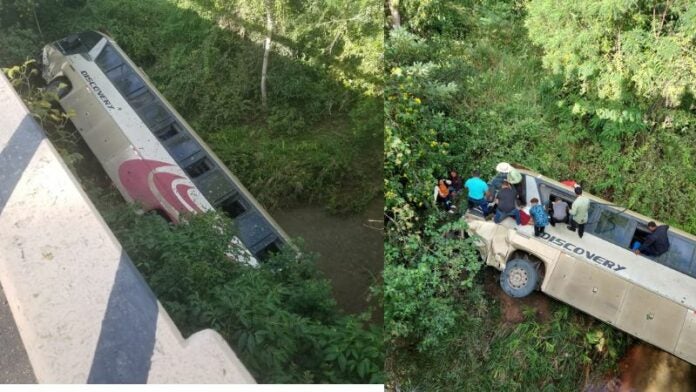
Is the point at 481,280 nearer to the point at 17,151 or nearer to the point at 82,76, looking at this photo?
the point at 17,151

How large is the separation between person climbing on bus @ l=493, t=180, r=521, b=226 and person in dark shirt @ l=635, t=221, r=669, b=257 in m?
0.89

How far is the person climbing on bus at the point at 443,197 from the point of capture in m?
4.49

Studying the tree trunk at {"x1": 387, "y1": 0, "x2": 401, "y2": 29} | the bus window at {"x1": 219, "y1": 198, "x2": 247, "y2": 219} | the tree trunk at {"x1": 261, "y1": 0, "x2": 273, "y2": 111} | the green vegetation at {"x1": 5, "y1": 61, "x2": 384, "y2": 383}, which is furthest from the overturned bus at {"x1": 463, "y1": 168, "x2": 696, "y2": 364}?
the tree trunk at {"x1": 261, "y1": 0, "x2": 273, "y2": 111}

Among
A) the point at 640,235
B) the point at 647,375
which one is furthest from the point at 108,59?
the point at 647,375

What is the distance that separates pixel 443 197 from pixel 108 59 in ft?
12.9

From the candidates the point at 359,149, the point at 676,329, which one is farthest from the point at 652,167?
the point at 359,149

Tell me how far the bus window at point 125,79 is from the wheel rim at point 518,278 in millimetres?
4065

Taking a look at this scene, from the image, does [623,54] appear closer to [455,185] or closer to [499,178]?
[499,178]

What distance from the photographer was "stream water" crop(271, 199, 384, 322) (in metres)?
4.64

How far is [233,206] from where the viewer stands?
485 centimetres

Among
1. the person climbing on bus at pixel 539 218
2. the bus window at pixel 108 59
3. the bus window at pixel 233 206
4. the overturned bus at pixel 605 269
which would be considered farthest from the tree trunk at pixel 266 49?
the person climbing on bus at pixel 539 218

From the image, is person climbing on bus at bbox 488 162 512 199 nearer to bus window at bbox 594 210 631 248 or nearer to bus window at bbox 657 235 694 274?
bus window at bbox 594 210 631 248

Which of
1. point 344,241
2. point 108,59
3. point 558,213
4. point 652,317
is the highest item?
point 108,59

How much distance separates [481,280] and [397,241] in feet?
2.45
